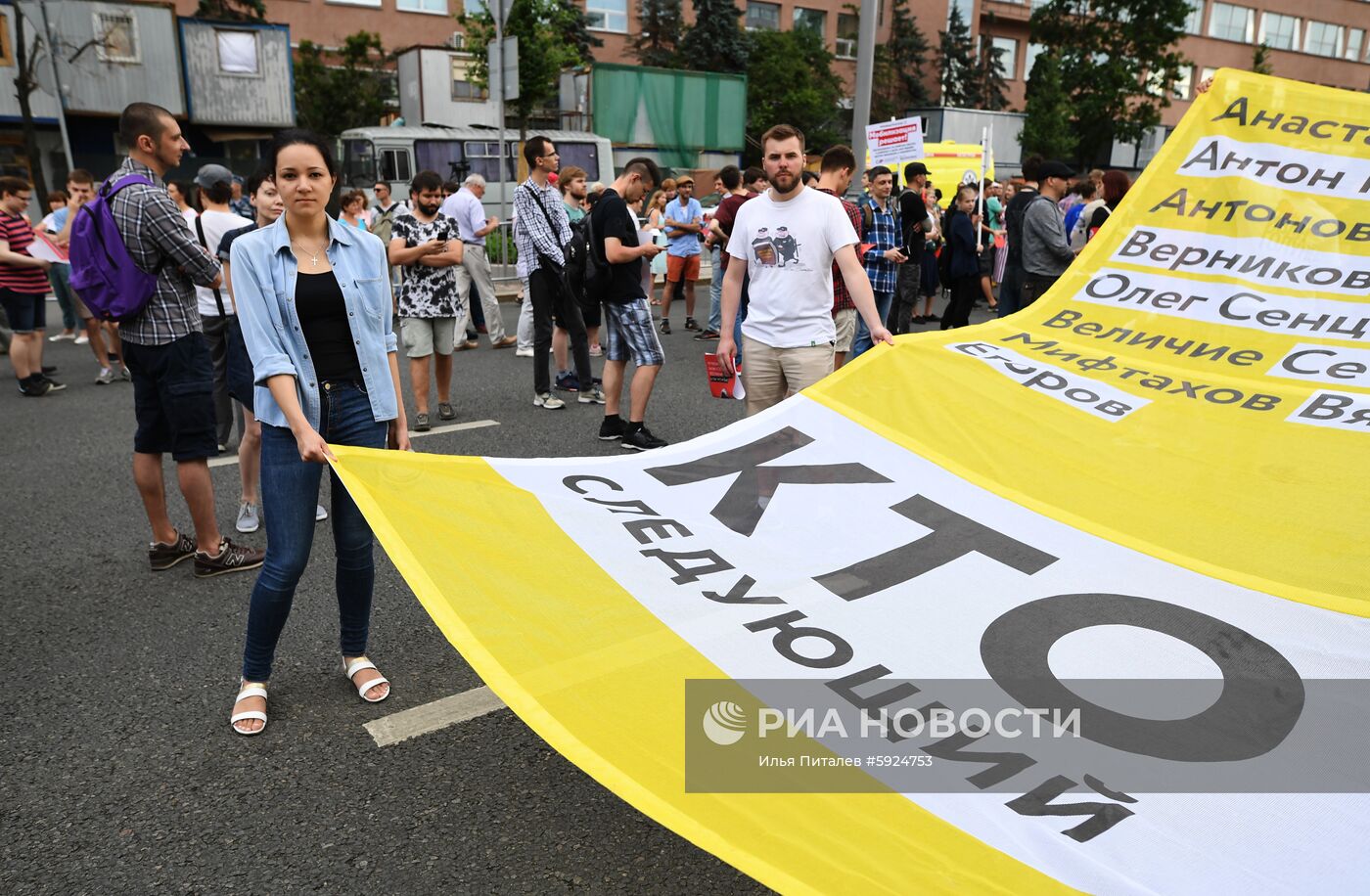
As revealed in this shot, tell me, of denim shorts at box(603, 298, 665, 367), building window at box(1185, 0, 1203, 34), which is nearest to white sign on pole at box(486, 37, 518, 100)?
denim shorts at box(603, 298, 665, 367)

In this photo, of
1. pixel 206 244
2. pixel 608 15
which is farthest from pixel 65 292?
pixel 608 15

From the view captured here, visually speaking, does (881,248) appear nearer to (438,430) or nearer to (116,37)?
(438,430)

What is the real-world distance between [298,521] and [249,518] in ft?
7.71

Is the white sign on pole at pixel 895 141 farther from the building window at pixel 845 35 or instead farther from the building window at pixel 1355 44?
the building window at pixel 1355 44

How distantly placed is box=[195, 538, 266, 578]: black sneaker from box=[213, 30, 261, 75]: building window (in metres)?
29.0

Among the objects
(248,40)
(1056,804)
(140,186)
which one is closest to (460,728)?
(1056,804)

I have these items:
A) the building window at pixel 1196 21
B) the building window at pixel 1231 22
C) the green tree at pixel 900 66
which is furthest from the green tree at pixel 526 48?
the building window at pixel 1231 22

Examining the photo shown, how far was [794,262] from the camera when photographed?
4.60 m

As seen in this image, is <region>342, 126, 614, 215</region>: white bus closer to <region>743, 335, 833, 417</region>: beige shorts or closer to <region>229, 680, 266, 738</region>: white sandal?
<region>743, 335, 833, 417</region>: beige shorts

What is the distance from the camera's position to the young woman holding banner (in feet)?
9.82

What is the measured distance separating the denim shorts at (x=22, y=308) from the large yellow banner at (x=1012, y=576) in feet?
25.5

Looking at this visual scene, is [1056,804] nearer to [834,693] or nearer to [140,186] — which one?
[834,693]

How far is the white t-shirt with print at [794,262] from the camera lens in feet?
14.9

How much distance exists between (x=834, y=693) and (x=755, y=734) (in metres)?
0.25
